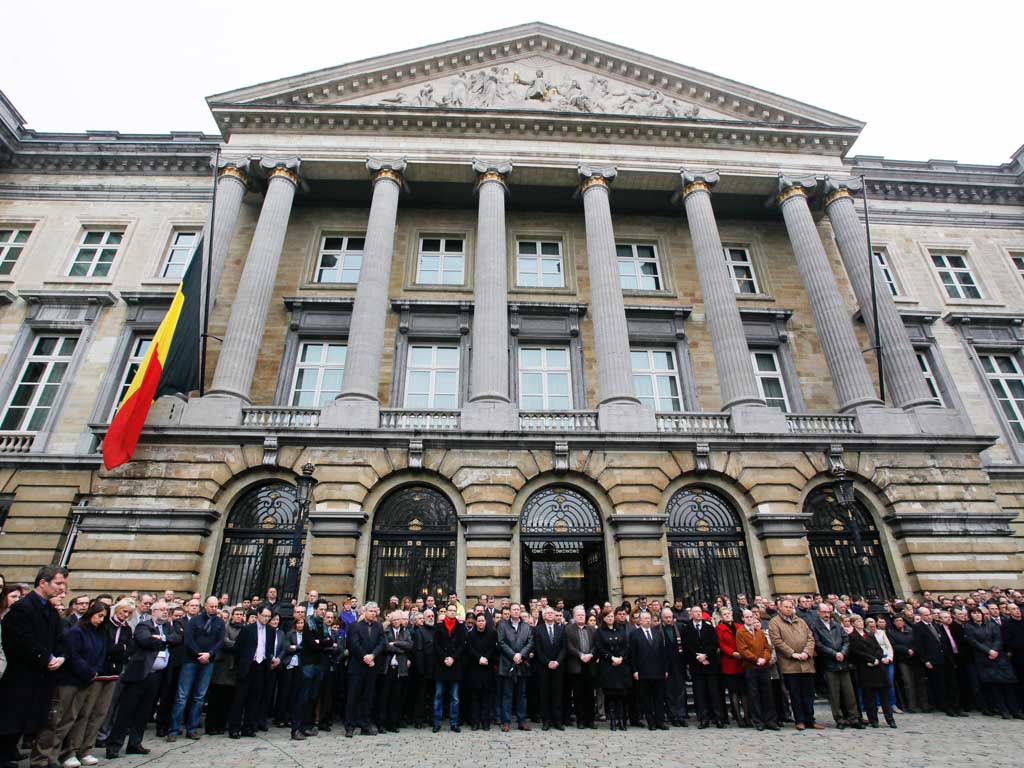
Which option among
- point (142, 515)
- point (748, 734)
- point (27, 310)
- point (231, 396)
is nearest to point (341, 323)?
point (231, 396)

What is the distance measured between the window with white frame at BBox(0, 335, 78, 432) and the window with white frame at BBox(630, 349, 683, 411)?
61.9ft

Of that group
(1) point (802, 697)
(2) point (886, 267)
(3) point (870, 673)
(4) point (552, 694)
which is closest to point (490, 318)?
(4) point (552, 694)

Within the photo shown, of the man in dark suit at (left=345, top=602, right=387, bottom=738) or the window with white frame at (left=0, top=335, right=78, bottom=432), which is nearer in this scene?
the man in dark suit at (left=345, top=602, right=387, bottom=738)

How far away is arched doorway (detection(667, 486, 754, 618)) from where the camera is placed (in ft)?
50.1

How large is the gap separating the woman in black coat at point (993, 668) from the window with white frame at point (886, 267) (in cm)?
1597

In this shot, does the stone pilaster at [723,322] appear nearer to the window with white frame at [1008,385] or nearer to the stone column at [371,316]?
the window with white frame at [1008,385]

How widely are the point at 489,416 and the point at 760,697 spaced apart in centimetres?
922

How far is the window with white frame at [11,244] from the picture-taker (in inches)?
854

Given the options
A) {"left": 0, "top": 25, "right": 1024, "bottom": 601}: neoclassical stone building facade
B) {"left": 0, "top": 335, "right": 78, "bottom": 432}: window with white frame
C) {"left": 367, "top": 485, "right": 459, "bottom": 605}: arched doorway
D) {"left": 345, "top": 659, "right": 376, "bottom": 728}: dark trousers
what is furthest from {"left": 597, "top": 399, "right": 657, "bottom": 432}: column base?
{"left": 0, "top": 335, "right": 78, "bottom": 432}: window with white frame

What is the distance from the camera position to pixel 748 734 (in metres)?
8.76

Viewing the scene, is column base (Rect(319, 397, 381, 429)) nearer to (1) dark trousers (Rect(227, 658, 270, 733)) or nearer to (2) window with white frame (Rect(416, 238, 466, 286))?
(2) window with white frame (Rect(416, 238, 466, 286))

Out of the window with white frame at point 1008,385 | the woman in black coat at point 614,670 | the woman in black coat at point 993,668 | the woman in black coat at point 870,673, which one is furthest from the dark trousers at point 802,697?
the window with white frame at point 1008,385

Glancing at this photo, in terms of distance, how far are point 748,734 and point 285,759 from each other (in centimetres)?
649

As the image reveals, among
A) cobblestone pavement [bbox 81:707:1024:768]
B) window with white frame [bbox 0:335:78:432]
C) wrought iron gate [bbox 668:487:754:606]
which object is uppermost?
window with white frame [bbox 0:335:78:432]
